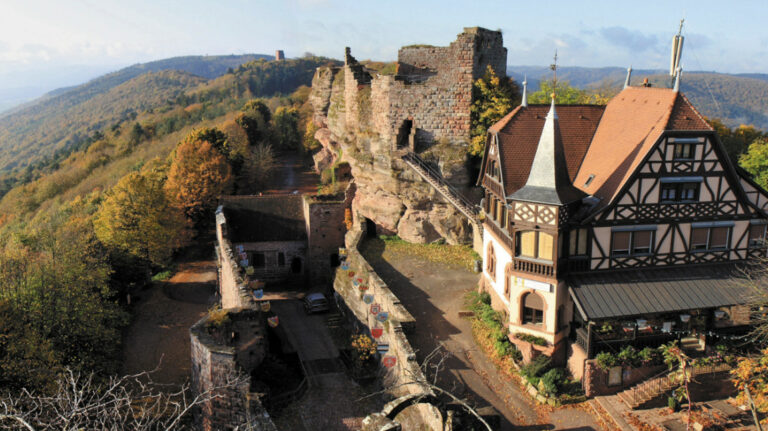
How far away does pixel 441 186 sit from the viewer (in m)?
28.3

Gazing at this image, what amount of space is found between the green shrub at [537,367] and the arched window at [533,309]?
1.16 meters

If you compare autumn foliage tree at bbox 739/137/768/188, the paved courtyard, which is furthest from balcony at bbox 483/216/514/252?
autumn foliage tree at bbox 739/137/768/188

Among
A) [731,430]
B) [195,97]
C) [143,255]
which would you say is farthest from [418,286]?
[195,97]

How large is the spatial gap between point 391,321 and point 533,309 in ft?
16.3

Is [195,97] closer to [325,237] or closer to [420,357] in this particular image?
[325,237]

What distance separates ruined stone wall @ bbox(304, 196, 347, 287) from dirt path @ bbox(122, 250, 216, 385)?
609cm

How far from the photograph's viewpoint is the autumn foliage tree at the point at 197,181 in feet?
130

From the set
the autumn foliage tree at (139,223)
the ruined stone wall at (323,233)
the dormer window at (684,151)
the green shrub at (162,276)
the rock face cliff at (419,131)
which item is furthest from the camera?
the green shrub at (162,276)

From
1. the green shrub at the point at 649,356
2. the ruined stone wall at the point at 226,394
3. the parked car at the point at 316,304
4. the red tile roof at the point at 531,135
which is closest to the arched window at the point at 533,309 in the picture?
the green shrub at the point at 649,356

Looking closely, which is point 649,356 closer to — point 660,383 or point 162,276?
point 660,383

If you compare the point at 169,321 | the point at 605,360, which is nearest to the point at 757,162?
the point at 605,360

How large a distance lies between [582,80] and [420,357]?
10884cm

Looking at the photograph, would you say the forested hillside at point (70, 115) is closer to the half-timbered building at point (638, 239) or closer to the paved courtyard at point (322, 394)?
the paved courtyard at point (322, 394)

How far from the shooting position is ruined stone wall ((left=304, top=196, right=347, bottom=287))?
32.6m
